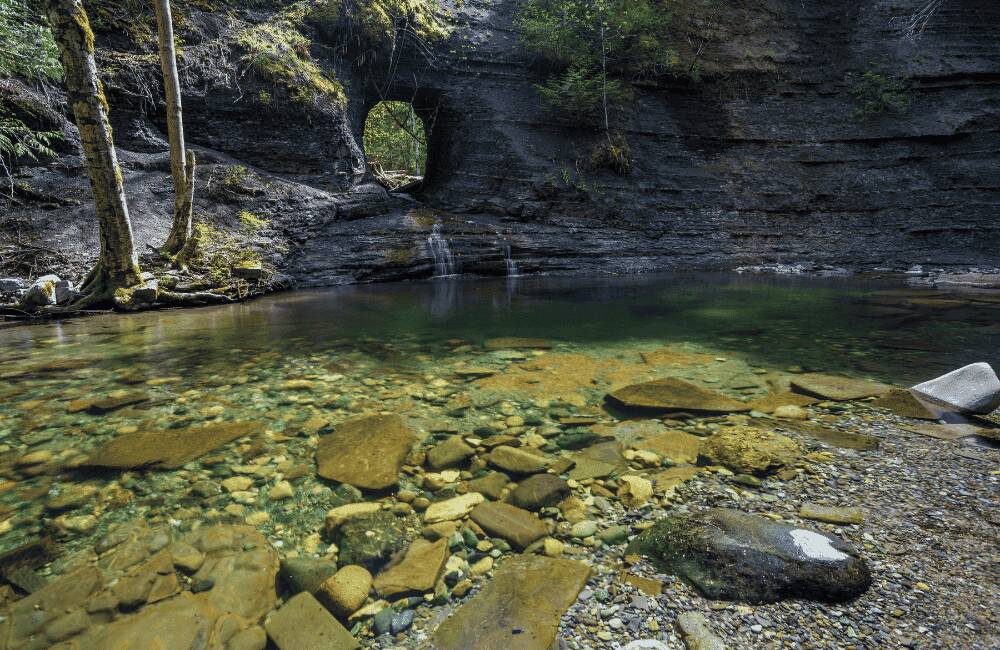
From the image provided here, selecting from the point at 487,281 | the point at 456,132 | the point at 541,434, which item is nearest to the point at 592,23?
the point at 456,132

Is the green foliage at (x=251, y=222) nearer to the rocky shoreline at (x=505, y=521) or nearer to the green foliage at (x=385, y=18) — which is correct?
the green foliage at (x=385, y=18)

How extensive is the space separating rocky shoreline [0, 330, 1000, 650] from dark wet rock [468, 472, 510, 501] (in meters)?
0.01

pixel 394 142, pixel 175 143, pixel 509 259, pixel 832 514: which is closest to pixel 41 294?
pixel 175 143

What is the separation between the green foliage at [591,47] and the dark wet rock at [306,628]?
720 inches

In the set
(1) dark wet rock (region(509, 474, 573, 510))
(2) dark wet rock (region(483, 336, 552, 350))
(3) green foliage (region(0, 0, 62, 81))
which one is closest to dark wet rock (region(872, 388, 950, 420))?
(1) dark wet rock (region(509, 474, 573, 510))

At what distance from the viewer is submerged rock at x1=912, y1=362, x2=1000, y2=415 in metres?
3.19

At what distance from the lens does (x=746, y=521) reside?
2.03m

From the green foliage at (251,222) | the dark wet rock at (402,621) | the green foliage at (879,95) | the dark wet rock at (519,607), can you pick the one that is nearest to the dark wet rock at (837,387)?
the dark wet rock at (519,607)

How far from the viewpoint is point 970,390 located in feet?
10.7

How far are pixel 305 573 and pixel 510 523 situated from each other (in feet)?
2.99

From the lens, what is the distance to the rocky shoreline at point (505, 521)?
162cm

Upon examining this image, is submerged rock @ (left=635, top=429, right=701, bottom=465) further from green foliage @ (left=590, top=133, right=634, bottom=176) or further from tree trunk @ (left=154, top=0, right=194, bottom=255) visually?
green foliage @ (left=590, top=133, right=634, bottom=176)

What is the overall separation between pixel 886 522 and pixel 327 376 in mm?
4148

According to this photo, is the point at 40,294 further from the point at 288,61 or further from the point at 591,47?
the point at 591,47
